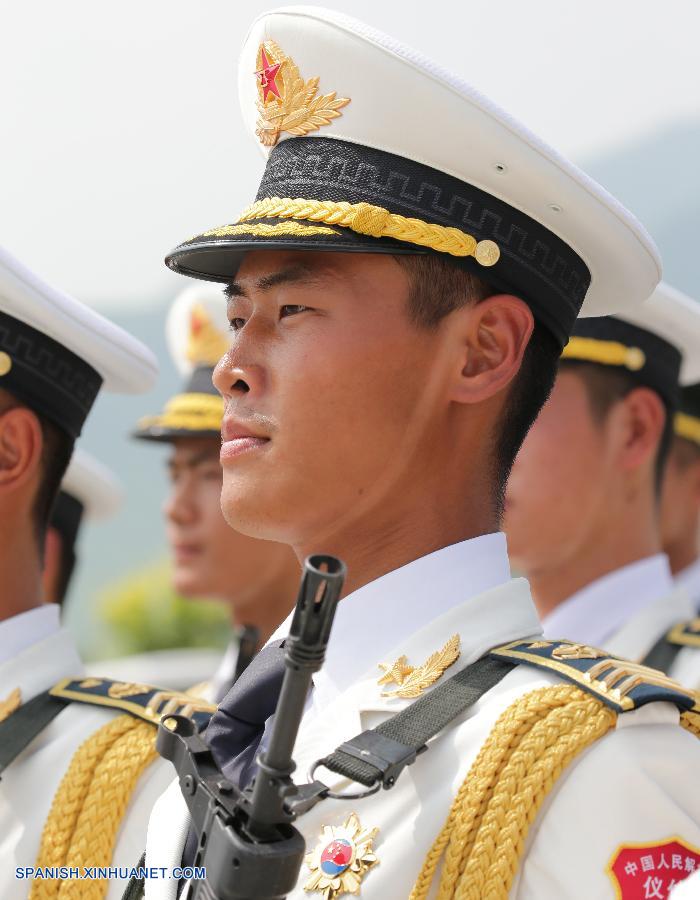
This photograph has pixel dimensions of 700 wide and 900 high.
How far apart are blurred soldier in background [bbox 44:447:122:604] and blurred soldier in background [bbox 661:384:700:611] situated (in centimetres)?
278

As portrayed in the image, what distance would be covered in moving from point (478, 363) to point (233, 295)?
504mm

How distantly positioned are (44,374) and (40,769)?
1.08 m

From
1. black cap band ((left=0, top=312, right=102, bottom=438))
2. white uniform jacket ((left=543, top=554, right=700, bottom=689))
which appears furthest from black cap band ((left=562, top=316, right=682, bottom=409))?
black cap band ((left=0, top=312, right=102, bottom=438))

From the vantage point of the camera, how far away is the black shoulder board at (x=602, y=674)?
2105mm

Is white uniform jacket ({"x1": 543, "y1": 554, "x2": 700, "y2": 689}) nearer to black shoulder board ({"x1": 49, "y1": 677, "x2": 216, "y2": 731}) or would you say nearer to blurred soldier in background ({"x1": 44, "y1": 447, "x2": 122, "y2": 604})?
black shoulder board ({"x1": 49, "y1": 677, "x2": 216, "y2": 731})

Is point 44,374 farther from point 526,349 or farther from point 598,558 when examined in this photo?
point 598,558

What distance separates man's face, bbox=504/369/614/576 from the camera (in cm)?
462

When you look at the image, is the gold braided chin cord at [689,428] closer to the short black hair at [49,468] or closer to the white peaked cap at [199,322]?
the white peaked cap at [199,322]

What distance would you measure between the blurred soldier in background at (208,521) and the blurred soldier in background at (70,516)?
31cm

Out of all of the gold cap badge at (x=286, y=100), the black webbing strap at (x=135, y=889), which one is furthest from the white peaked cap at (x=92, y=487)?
the black webbing strap at (x=135, y=889)

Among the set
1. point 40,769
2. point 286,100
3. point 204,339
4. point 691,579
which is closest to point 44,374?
point 40,769

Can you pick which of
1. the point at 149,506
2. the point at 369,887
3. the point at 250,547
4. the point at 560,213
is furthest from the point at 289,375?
the point at 149,506

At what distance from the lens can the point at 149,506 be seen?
107ft

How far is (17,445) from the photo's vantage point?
3.57 m
